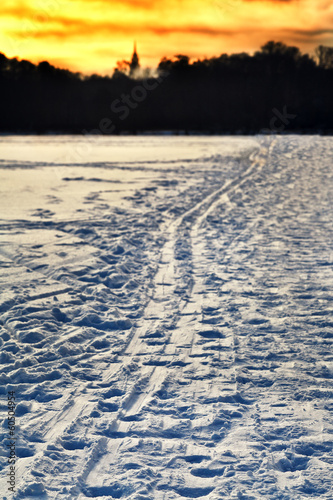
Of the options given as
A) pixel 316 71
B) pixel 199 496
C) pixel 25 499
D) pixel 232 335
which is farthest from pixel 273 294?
pixel 316 71

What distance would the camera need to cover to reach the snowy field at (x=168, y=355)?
9.07ft

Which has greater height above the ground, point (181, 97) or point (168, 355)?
point (181, 97)

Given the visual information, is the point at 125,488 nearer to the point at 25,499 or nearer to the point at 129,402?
the point at 25,499

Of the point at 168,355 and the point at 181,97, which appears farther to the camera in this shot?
the point at 181,97

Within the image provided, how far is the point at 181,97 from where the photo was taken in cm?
7519

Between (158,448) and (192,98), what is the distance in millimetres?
76906

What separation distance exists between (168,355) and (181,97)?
74.8 meters

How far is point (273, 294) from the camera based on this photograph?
5.68 meters

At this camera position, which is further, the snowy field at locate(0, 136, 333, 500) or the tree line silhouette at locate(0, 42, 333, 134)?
the tree line silhouette at locate(0, 42, 333, 134)

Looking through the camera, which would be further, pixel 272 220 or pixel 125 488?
pixel 272 220

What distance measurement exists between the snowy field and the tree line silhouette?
51185 millimetres

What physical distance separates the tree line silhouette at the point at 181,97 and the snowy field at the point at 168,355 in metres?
51.2

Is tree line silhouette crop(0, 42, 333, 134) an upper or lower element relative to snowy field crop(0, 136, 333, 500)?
upper

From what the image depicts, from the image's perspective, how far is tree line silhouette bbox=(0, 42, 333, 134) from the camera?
210 feet
